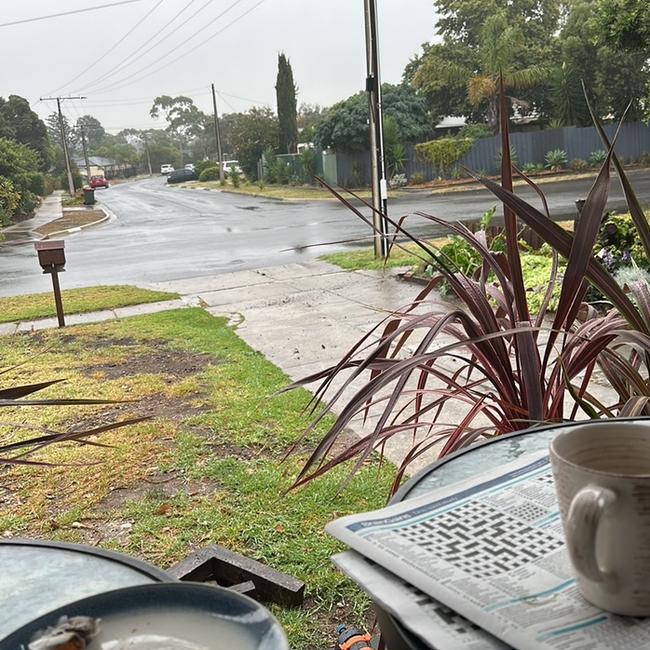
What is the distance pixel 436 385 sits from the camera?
420 cm

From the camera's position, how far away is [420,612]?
2.57 feet

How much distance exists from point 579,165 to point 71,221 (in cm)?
1711

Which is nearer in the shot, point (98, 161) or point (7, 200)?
point (7, 200)

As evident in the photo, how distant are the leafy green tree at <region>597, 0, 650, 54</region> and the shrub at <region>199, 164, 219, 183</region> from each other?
37.1 m

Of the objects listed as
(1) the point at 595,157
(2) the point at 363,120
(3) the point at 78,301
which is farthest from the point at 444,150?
(3) the point at 78,301

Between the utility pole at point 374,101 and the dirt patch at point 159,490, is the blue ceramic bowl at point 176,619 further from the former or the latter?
the utility pole at point 374,101

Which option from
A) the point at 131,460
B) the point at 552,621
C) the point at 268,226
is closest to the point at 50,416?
the point at 131,460

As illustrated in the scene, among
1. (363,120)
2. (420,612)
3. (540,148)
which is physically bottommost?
(420,612)

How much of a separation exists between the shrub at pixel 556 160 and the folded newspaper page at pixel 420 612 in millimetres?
26390

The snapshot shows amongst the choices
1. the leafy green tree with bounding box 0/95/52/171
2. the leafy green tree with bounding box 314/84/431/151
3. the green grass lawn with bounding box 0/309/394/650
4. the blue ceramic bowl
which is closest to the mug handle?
the blue ceramic bowl

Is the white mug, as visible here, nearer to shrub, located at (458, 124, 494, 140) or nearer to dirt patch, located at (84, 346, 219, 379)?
dirt patch, located at (84, 346, 219, 379)

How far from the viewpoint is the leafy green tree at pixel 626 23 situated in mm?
8703

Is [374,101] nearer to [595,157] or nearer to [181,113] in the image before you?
[595,157]

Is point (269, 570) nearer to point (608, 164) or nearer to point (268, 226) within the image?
point (608, 164)
